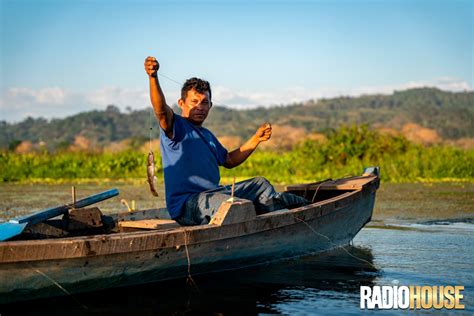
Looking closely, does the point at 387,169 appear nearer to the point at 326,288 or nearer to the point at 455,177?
the point at 455,177

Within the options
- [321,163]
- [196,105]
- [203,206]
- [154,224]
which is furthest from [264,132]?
[321,163]

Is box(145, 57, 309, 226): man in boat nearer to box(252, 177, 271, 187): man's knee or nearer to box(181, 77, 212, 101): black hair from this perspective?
box(181, 77, 212, 101): black hair

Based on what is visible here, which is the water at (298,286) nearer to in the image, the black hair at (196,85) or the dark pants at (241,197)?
the dark pants at (241,197)

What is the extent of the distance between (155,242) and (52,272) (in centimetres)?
80

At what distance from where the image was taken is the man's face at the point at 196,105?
20.9ft

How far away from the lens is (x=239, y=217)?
6.04 meters

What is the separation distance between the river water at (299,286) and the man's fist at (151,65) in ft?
5.55

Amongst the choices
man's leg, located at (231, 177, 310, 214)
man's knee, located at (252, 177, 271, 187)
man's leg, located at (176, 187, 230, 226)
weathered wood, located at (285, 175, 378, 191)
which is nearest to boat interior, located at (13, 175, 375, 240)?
man's leg, located at (176, 187, 230, 226)

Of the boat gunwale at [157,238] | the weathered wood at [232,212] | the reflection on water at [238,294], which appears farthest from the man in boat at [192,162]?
the reflection on water at [238,294]

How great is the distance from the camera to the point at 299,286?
19.9ft

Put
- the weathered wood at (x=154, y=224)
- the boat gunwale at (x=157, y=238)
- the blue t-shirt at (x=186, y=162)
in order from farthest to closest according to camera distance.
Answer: the weathered wood at (x=154, y=224) → the blue t-shirt at (x=186, y=162) → the boat gunwale at (x=157, y=238)

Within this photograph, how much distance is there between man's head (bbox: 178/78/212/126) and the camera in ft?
20.9

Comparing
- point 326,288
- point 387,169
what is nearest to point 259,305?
point 326,288

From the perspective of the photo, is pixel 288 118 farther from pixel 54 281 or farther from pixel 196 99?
pixel 54 281
